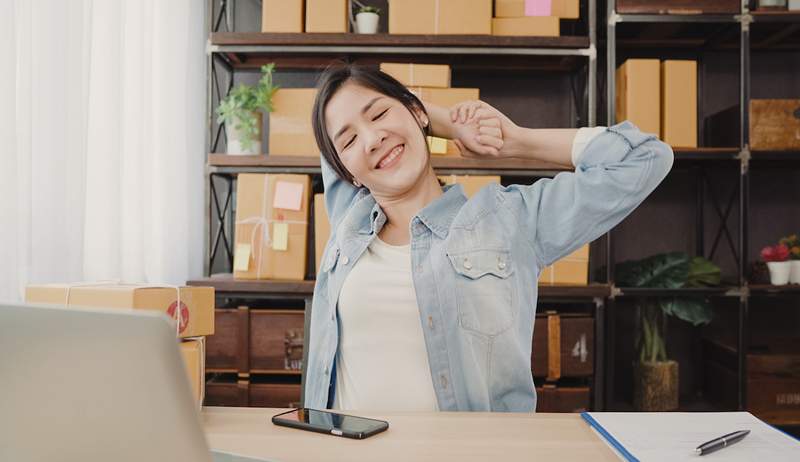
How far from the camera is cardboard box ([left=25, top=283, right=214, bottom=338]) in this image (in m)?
0.94

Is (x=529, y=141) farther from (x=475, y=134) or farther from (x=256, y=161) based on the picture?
(x=256, y=161)

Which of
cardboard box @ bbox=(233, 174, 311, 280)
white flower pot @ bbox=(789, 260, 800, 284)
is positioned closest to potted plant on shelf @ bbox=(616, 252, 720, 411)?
white flower pot @ bbox=(789, 260, 800, 284)

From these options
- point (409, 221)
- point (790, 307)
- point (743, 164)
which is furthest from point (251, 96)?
point (790, 307)

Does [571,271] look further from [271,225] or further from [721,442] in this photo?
[721,442]

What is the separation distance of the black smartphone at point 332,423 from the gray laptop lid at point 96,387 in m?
0.35

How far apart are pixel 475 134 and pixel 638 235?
1801 millimetres

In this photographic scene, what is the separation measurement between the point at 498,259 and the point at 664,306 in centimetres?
153

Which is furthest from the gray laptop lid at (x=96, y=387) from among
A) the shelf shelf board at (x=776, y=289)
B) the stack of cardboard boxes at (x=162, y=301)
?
the shelf shelf board at (x=776, y=289)

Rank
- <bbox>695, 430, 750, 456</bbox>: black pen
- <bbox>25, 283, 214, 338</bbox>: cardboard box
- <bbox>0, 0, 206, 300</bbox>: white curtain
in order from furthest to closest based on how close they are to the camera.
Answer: <bbox>0, 0, 206, 300</bbox>: white curtain → <bbox>25, 283, 214, 338</bbox>: cardboard box → <bbox>695, 430, 750, 456</bbox>: black pen

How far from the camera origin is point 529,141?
1211mm

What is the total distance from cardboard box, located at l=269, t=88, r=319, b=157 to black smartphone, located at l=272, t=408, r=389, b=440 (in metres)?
1.58

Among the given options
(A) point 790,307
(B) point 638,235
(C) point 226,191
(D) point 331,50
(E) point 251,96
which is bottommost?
(A) point 790,307

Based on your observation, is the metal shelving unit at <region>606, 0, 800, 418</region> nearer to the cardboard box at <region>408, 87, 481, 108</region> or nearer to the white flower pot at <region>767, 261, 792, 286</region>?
the white flower pot at <region>767, 261, 792, 286</region>

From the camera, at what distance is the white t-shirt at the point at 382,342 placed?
1122mm
